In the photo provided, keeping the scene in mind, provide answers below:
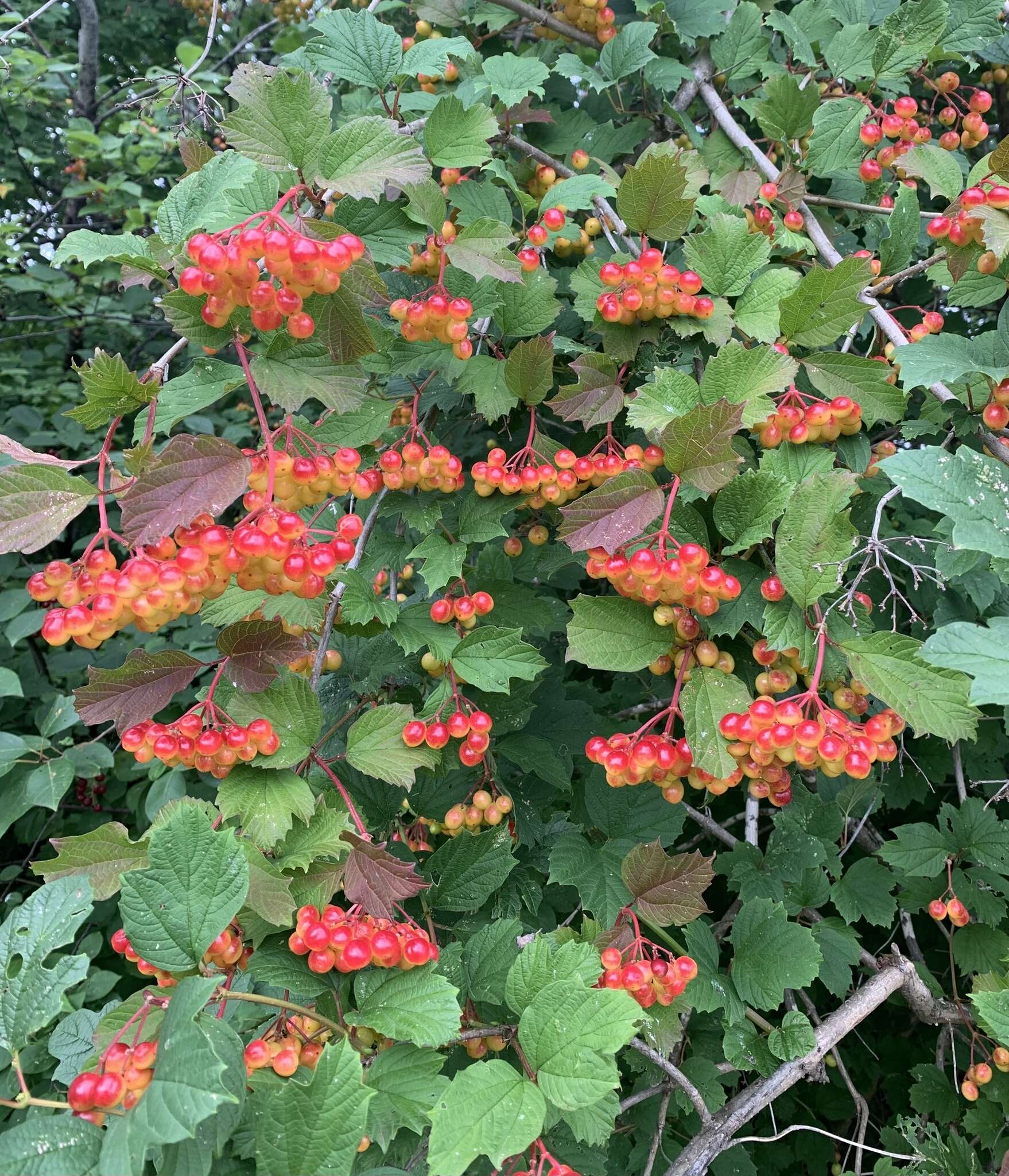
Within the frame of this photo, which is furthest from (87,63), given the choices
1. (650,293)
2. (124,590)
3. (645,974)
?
(645,974)

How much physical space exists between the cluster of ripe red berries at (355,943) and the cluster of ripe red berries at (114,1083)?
0.97 ft

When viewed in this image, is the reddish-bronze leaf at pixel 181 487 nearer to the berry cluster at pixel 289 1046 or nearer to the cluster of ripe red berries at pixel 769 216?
the berry cluster at pixel 289 1046

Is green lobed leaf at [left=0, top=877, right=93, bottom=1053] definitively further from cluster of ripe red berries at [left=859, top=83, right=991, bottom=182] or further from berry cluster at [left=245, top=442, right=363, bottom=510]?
cluster of ripe red berries at [left=859, top=83, right=991, bottom=182]

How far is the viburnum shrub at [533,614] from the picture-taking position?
1.18 metres

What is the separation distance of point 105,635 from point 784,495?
1105mm

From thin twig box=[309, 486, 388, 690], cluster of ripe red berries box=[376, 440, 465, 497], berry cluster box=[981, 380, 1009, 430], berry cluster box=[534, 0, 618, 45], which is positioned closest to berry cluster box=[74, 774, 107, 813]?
thin twig box=[309, 486, 388, 690]

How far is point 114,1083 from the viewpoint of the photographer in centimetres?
98

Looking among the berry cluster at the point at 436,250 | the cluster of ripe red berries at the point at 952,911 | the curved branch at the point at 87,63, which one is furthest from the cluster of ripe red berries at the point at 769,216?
the curved branch at the point at 87,63

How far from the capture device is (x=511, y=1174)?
3.70 ft

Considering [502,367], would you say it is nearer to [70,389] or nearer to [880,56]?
[880,56]

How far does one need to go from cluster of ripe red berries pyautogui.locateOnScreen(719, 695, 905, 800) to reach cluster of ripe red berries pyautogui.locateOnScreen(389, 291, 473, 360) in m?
0.92

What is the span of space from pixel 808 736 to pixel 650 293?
0.93m

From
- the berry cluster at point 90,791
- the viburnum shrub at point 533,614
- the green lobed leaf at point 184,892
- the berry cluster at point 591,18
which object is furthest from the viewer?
the berry cluster at point 90,791

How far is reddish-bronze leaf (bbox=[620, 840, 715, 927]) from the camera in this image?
1.54 meters
